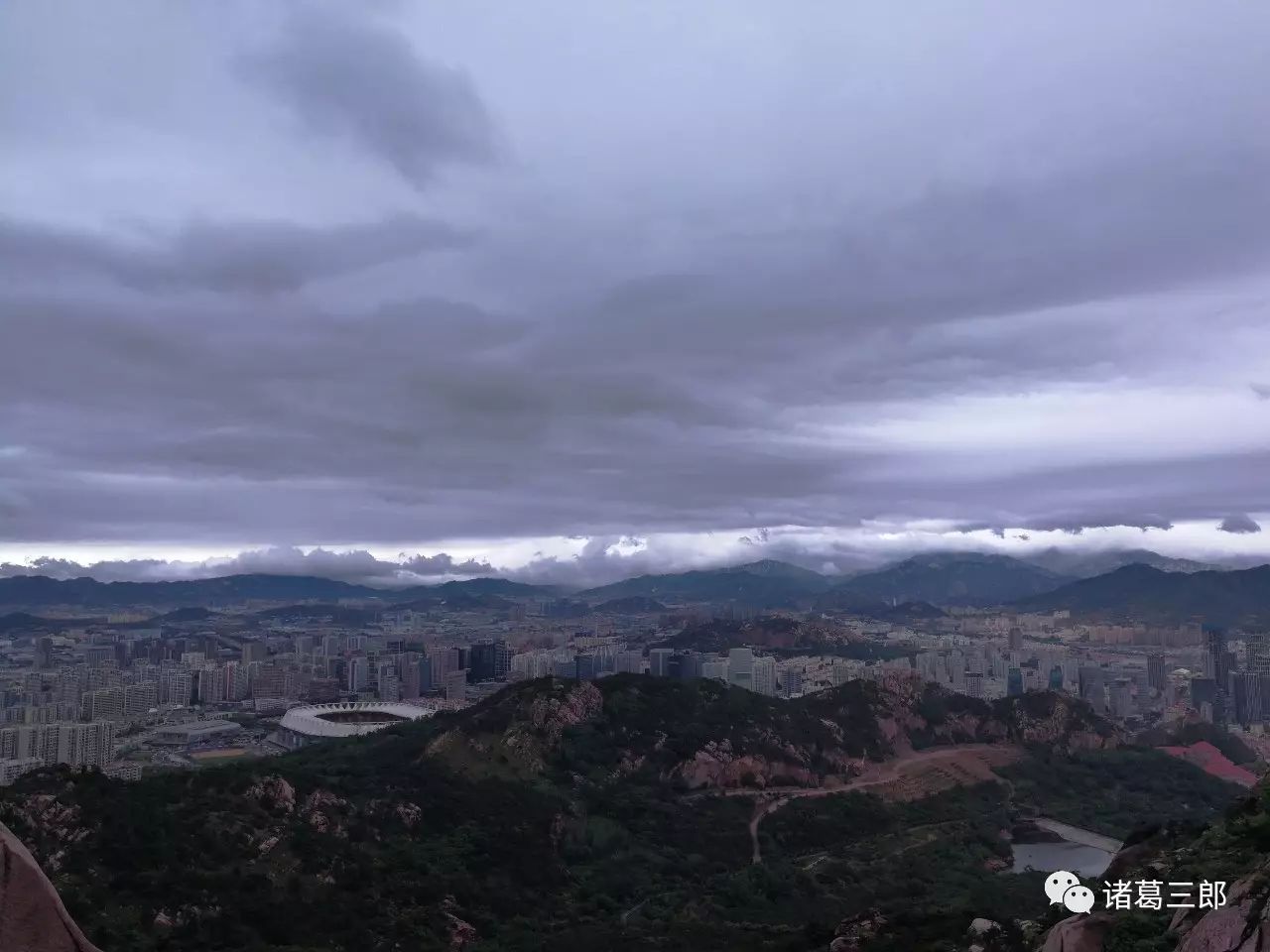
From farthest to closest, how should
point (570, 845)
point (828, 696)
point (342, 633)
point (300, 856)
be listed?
point (342, 633) → point (828, 696) → point (570, 845) → point (300, 856)

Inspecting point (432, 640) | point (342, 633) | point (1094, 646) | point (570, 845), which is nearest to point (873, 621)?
point (1094, 646)

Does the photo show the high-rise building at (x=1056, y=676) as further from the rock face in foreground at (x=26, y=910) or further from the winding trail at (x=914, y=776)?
the rock face in foreground at (x=26, y=910)

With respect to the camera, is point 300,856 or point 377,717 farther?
point 377,717

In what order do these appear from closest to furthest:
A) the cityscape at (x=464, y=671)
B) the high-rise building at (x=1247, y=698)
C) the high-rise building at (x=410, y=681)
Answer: the cityscape at (x=464, y=671) → the high-rise building at (x=1247, y=698) → the high-rise building at (x=410, y=681)

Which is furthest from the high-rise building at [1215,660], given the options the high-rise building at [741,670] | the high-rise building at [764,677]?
the high-rise building at [741,670]

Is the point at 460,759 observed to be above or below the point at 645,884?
above

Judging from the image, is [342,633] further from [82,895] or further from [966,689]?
[82,895]
